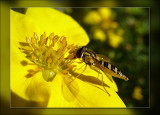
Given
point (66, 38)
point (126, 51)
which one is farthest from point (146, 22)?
point (66, 38)

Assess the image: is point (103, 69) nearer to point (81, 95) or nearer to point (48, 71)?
point (81, 95)

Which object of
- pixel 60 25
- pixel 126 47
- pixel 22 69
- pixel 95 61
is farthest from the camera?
pixel 126 47

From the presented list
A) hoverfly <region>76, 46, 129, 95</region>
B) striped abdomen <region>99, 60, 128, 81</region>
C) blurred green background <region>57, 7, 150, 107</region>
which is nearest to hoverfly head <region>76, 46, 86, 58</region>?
hoverfly <region>76, 46, 129, 95</region>

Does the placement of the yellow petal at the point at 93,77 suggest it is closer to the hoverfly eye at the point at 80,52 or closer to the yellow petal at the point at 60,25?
the hoverfly eye at the point at 80,52

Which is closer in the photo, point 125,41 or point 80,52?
point 80,52

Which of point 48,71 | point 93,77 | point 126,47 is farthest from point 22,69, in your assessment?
point 126,47

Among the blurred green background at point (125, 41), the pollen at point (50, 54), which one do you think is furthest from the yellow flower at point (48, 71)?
the blurred green background at point (125, 41)

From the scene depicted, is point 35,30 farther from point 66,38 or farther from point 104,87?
point 104,87
